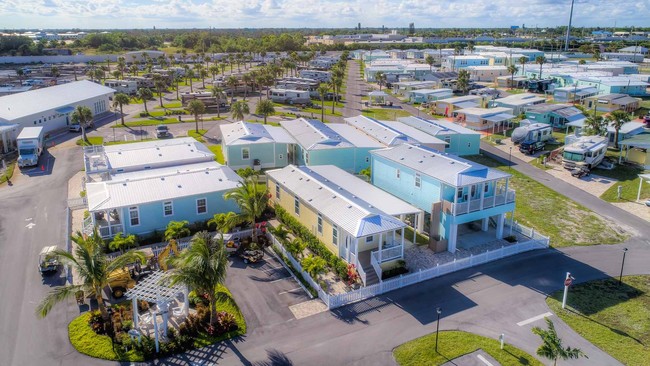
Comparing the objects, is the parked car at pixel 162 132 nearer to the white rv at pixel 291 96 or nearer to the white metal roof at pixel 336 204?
the white metal roof at pixel 336 204

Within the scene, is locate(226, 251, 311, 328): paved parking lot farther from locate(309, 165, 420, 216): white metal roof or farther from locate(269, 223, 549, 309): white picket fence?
locate(309, 165, 420, 216): white metal roof

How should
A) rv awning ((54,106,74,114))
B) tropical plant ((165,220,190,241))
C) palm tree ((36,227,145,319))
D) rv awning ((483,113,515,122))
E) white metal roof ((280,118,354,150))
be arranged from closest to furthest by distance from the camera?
palm tree ((36,227,145,319)), tropical plant ((165,220,190,241)), white metal roof ((280,118,354,150)), rv awning ((483,113,515,122)), rv awning ((54,106,74,114))

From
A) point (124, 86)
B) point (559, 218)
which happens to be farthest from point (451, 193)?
point (124, 86)

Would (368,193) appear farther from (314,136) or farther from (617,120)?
(617,120)

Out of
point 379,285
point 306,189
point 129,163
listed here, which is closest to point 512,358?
point 379,285

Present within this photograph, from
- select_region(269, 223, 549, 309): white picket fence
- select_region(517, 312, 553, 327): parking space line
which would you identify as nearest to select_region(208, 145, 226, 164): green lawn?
select_region(269, 223, 549, 309): white picket fence

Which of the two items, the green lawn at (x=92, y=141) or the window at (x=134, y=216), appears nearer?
the window at (x=134, y=216)

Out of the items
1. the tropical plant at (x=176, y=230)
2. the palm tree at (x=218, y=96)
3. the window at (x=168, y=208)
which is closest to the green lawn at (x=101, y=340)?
the tropical plant at (x=176, y=230)
